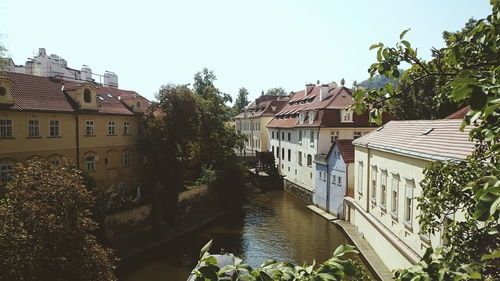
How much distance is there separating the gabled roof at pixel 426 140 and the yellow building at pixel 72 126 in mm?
15594

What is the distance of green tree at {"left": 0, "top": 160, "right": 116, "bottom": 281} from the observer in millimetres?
7957

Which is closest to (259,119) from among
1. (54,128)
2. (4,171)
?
(54,128)

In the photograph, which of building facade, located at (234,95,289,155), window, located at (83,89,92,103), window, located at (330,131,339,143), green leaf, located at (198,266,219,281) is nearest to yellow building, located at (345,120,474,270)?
green leaf, located at (198,266,219,281)

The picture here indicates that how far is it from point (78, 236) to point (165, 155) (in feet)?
46.6

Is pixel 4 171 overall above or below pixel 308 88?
below

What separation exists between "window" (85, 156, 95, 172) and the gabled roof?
15.9m

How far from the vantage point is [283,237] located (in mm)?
21844

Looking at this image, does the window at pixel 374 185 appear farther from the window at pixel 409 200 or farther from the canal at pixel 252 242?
the window at pixel 409 200

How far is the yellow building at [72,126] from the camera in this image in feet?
60.0

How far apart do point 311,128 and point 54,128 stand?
2005cm

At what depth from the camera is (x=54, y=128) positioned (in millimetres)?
20266

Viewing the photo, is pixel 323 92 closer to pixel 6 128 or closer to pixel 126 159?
pixel 126 159

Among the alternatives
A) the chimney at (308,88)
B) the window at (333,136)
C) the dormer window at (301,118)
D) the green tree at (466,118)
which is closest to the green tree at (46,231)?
the green tree at (466,118)

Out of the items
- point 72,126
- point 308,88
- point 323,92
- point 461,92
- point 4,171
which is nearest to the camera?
point 461,92
